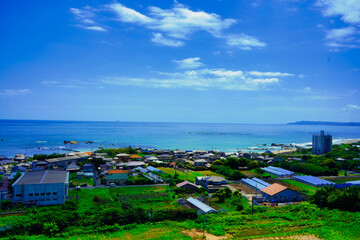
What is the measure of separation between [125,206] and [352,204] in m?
21.4

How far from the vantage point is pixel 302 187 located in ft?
107

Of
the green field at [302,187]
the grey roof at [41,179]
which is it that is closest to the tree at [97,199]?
the grey roof at [41,179]

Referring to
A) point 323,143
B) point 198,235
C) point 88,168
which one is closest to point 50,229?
point 198,235

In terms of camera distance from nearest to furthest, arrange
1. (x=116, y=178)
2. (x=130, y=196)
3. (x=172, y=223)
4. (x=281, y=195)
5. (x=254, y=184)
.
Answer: (x=172, y=223) < (x=281, y=195) < (x=130, y=196) < (x=254, y=184) < (x=116, y=178)

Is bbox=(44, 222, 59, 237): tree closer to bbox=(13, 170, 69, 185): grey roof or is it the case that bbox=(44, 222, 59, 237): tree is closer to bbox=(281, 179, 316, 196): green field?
bbox=(13, 170, 69, 185): grey roof

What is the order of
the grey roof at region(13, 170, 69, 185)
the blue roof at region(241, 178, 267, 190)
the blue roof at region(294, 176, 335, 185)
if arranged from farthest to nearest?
the blue roof at region(294, 176, 335, 185) < the blue roof at region(241, 178, 267, 190) < the grey roof at region(13, 170, 69, 185)

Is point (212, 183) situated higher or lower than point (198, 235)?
higher

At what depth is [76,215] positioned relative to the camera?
19.5 m

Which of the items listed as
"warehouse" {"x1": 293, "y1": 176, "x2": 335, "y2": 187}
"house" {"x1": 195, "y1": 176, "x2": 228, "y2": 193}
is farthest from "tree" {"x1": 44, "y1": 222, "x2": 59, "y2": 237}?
"warehouse" {"x1": 293, "y1": 176, "x2": 335, "y2": 187}

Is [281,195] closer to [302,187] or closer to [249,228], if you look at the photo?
[302,187]

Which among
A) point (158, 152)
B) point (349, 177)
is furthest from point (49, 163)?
point (349, 177)

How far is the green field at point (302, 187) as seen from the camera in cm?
2972

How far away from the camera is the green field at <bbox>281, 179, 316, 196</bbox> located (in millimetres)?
29722

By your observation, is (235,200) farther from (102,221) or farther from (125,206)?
(102,221)
